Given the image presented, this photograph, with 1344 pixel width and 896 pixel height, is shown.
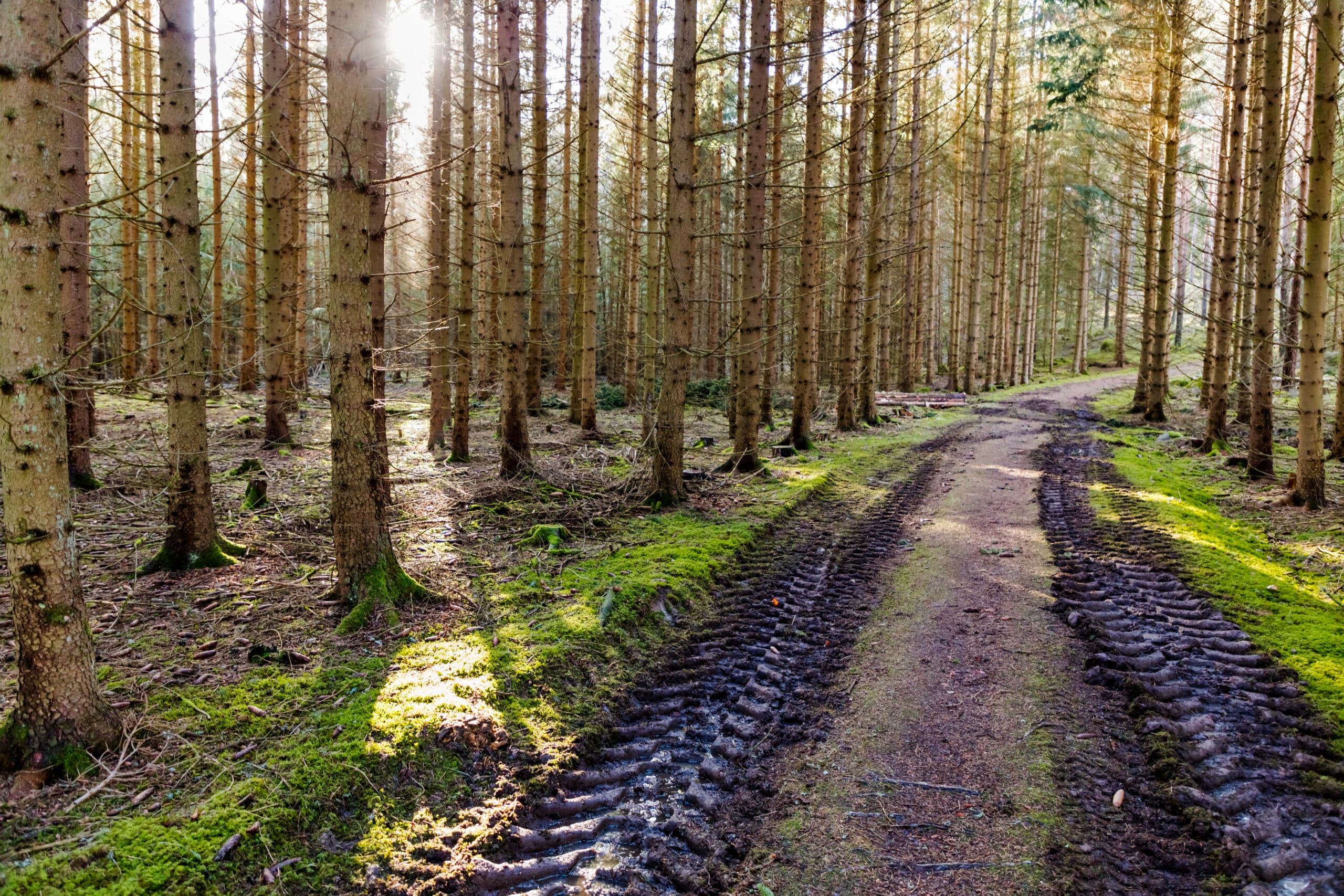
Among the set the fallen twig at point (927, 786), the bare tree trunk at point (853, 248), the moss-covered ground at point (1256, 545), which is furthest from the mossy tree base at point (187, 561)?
the bare tree trunk at point (853, 248)

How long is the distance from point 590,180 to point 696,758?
40.6 ft

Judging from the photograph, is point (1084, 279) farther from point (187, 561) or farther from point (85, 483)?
point (187, 561)

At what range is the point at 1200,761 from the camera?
3.56 metres

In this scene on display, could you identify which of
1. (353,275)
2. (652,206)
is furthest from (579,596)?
(652,206)

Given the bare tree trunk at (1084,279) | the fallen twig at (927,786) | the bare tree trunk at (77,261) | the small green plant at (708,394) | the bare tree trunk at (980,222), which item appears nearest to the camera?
the fallen twig at (927,786)

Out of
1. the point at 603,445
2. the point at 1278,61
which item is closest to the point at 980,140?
the point at 1278,61

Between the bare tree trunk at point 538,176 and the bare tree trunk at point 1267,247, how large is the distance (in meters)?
9.55

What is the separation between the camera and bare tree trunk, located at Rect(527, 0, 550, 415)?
11.0m

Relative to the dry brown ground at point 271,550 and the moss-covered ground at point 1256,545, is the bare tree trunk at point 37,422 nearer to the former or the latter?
the dry brown ground at point 271,550

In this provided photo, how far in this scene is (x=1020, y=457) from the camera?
41.0 ft

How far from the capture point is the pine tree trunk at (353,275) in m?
4.66

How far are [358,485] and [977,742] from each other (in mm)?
3996

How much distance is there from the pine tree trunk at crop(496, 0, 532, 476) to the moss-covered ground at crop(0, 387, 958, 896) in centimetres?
136

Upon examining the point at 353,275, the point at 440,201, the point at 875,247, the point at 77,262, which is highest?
the point at 875,247
